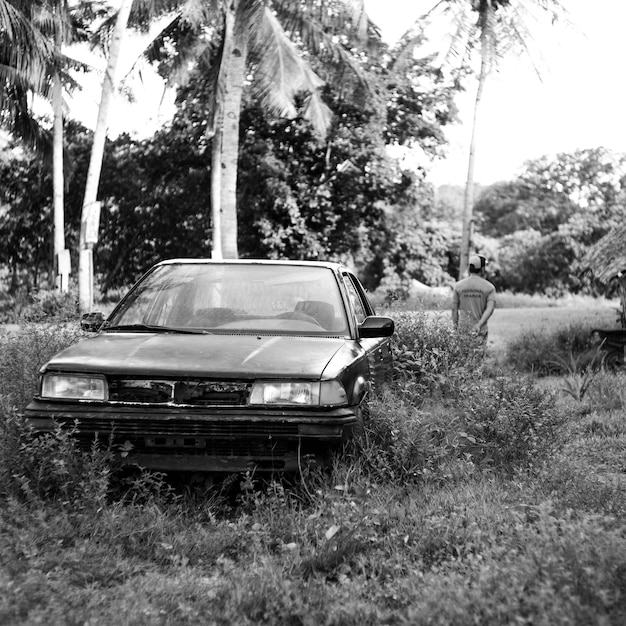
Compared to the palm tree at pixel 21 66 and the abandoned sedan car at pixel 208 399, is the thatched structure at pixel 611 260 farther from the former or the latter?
the palm tree at pixel 21 66

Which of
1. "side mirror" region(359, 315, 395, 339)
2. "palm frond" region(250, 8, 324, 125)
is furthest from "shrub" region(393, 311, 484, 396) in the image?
"palm frond" region(250, 8, 324, 125)

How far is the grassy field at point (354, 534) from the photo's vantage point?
3207 millimetres

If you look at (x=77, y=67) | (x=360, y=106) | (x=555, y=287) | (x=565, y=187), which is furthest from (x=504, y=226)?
(x=77, y=67)

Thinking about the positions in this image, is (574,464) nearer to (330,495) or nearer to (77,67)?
(330,495)

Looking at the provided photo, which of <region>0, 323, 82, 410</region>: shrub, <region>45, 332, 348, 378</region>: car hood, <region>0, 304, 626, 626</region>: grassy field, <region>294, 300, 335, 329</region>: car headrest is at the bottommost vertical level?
<region>0, 304, 626, 626</region>: grassy field

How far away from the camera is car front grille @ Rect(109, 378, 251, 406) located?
4.58 metres

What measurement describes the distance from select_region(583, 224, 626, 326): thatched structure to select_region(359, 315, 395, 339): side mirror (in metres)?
9.09

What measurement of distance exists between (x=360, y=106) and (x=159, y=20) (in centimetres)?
871

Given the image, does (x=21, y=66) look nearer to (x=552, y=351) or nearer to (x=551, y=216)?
(x=552, y=351)

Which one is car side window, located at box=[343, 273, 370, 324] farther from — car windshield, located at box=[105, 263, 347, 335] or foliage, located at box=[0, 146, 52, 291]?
foliage, located at box=[0, 146, 52, 291]

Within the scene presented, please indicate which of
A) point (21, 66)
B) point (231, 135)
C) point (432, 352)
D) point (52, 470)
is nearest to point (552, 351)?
point (432, 352)

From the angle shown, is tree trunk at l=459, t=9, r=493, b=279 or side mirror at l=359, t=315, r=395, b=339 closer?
side mirror at l=359, t=315, r=395, b=339

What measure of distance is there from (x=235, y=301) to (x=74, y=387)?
1.49 meters

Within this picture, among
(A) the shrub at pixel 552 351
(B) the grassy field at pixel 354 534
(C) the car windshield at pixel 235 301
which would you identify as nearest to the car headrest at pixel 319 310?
(C) the car windshield at pixel 235 301
